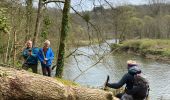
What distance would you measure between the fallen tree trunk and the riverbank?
46837mm

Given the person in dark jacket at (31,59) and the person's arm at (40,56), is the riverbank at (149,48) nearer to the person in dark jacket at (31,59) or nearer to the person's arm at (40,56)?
the person in dark jacket at (31,59)

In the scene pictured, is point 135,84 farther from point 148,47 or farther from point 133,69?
point 148,47

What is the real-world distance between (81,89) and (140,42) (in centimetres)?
5868

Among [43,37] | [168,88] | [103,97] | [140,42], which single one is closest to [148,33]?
[140,42]

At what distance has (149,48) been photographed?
6550cm

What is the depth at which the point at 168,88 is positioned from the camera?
27531mm

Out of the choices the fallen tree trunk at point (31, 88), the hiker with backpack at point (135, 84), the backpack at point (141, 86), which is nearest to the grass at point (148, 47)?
the fallen tree trunk at point (31, 88)

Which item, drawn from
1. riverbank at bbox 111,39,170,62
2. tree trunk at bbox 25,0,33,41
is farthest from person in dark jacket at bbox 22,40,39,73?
riverbank at bbox 111,39,170,62

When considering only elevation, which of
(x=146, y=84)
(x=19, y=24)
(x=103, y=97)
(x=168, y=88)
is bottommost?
(x=168, y=88)

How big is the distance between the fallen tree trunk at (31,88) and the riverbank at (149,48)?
46.8 m

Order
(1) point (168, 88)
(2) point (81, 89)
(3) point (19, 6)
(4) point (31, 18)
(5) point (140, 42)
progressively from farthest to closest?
(5) point (140, 42) < (1) point (168, 88) < (4) point (31, 18) < (3) point (19, 6) < (2) point (81, 89)

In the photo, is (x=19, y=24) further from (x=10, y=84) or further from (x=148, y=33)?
(x=148, y=33)

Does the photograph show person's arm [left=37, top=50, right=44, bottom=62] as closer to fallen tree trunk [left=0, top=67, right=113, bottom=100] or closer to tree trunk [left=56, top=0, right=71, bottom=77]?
fallen tree trunk [left=0, top=67, right=113, bottom=100]

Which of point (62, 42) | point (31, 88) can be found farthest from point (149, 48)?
point (31, 88)
